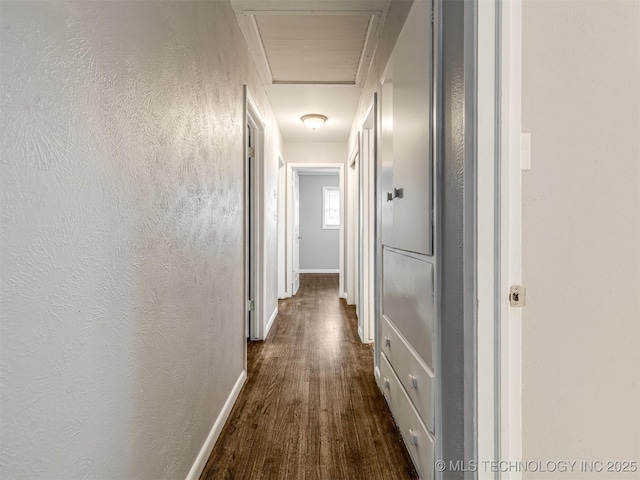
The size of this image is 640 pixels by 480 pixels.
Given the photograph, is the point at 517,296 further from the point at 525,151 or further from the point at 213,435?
the point at 213,435

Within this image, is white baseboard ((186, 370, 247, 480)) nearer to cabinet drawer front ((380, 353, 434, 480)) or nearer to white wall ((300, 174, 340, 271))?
cabinet drawer front ((380, 353, 434, 480))

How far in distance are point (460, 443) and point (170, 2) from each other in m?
1.65

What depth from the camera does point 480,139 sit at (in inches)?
37.8

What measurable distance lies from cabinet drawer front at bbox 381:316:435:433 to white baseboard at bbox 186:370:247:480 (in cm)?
88

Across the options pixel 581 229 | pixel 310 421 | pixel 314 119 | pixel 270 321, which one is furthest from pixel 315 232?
pixel 581 229

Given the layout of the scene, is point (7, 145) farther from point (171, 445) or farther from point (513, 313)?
point (513, 313)

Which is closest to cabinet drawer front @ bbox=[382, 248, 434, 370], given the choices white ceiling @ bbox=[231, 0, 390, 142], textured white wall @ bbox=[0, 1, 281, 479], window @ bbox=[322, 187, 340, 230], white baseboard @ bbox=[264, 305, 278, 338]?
textured white wall @ bbox=[0, 1, 281, 479]

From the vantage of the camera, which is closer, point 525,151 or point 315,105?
point 525,151

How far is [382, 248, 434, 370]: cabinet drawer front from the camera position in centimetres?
132

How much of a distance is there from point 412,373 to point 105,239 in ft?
4.03

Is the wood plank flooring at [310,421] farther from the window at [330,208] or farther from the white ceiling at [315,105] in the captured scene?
the window at [330,208]

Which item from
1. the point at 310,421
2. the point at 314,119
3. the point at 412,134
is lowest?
the point at 310,421

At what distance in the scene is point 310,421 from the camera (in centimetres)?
188

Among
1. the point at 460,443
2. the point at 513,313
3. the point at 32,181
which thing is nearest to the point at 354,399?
the point at 460,443
